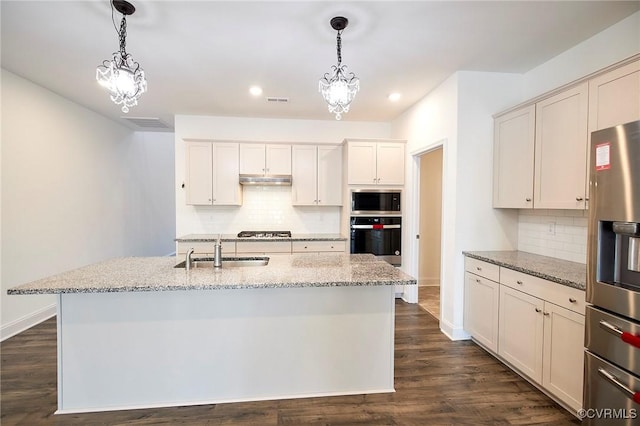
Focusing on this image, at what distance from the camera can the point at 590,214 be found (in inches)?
64.7

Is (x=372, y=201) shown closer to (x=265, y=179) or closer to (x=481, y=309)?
(x=265, y=179)

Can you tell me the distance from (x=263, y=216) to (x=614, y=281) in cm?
406

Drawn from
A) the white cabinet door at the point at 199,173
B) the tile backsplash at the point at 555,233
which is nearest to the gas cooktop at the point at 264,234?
the white cabinet door at the point at 199,173

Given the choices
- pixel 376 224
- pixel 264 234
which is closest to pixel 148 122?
pixel 264 234

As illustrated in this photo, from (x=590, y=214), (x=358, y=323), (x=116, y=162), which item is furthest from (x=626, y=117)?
(x=116, y=162)

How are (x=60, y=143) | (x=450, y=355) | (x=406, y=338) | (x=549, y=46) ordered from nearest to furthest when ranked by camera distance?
1. (x=549, y=46)
2. (x=450, y=355)
3. (x=406, y=338)
4. (x=60, y=143)

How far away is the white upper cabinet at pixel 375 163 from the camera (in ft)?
14.0

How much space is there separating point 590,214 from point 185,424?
2731 millimetres

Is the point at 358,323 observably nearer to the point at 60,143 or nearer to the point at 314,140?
the point at 314,140

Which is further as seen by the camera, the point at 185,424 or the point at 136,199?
the point at 136,199

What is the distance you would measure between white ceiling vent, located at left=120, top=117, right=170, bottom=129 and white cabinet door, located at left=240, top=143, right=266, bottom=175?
Answer: 5.27ft

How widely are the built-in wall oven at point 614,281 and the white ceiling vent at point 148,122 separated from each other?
534 cm

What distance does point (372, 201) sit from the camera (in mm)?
4250

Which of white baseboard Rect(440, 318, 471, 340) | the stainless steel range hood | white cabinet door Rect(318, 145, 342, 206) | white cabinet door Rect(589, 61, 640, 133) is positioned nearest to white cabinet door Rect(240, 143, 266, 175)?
the stainless steel range hood
